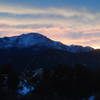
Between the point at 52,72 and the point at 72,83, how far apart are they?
6.69m

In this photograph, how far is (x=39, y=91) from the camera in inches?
2324

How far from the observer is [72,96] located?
5812 centimetres

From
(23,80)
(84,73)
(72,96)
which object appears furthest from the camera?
(23,80)

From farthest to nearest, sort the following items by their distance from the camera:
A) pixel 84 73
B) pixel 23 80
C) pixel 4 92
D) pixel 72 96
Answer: pixel 23 80 < pixel 84 73 < pixel 72 96 < pixel 4 92

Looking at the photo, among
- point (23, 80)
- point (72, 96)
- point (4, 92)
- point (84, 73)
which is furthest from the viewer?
point (23, 80)

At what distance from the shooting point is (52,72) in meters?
65.8

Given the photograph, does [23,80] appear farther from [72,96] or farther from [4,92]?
[4,92]

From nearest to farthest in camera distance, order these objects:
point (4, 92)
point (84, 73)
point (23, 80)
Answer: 1. point (4, 92)
2. point (84, 73)
3. point (23, 80)

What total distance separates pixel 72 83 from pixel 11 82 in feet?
31.2

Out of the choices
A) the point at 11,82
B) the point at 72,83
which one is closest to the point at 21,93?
the point at 11,82

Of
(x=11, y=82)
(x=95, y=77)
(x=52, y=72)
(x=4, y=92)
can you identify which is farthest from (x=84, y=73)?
(x=4, y=92)

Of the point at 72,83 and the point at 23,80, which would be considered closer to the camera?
the point at 72,83

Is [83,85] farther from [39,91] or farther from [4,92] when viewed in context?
[4,92]

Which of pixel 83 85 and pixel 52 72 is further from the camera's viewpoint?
pixel 52 72
